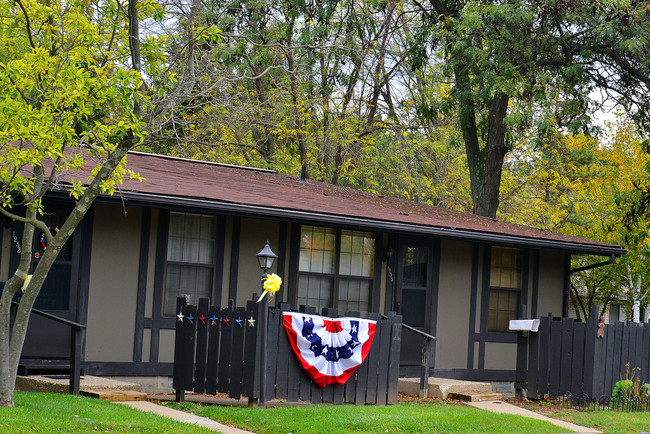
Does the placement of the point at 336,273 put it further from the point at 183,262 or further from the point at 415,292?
the point at 183,262

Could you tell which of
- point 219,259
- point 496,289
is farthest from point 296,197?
point 496,289

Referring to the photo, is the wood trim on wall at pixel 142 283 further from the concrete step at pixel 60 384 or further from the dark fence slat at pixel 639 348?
the dark fence slat at pixel 639 348

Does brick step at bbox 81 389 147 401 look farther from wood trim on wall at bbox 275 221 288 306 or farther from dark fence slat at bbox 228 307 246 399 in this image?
wood trim on wall at bbox 275 221 288 306

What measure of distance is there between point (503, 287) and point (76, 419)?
9.44 meters

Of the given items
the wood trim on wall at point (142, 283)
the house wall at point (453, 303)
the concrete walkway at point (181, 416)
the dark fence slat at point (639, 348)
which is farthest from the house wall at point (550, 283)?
the concrete walkway at point (181, 416)

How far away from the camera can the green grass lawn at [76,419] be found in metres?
7.29

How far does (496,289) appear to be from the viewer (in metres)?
15.2

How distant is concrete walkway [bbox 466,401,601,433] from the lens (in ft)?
33.5

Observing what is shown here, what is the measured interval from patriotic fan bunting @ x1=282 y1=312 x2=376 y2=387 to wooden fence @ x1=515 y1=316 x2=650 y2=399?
144 inches

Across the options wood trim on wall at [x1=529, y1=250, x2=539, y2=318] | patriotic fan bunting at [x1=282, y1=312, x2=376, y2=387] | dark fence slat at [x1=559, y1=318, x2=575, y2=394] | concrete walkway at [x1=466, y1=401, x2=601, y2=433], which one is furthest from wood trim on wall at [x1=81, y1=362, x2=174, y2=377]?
wood trim on wall at [x1=529, y1=250, x2=539, y2=318]

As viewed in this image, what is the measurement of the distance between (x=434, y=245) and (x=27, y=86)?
26.3 feet

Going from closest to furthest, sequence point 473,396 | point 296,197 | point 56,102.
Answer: point 56,102, point 473,396, point 296,197

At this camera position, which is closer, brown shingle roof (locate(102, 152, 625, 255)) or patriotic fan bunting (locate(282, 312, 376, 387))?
patriotic fan bunting (locate(282, 312, 376, 387))

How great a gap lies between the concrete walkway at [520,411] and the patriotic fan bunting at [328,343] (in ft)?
6.93
